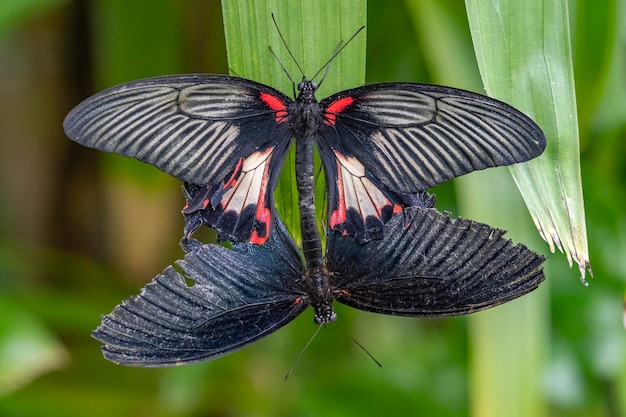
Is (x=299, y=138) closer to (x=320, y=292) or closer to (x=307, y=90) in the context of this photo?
(x=307, y=90)

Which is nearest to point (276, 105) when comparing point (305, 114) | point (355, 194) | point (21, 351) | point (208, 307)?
point (305, 114)

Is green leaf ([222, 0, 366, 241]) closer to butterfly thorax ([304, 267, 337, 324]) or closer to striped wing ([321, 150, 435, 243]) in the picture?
striped wing ([321, 150, 435, 243])

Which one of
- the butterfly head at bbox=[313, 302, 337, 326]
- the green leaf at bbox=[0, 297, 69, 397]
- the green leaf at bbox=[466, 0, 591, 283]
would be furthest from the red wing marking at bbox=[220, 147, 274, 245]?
the green leaf at bbox=[0, 297, 69, 397]

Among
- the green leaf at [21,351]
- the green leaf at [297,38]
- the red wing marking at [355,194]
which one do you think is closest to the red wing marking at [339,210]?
the red wing marking at [355,194]

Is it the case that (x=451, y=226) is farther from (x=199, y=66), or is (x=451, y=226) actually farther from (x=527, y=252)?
(x=199, y=66)

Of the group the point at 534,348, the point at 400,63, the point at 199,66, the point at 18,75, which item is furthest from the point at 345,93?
the point at 18,75

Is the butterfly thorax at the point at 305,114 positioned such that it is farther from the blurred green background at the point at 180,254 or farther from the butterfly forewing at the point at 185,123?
the blurred green background at the point at 180,254
